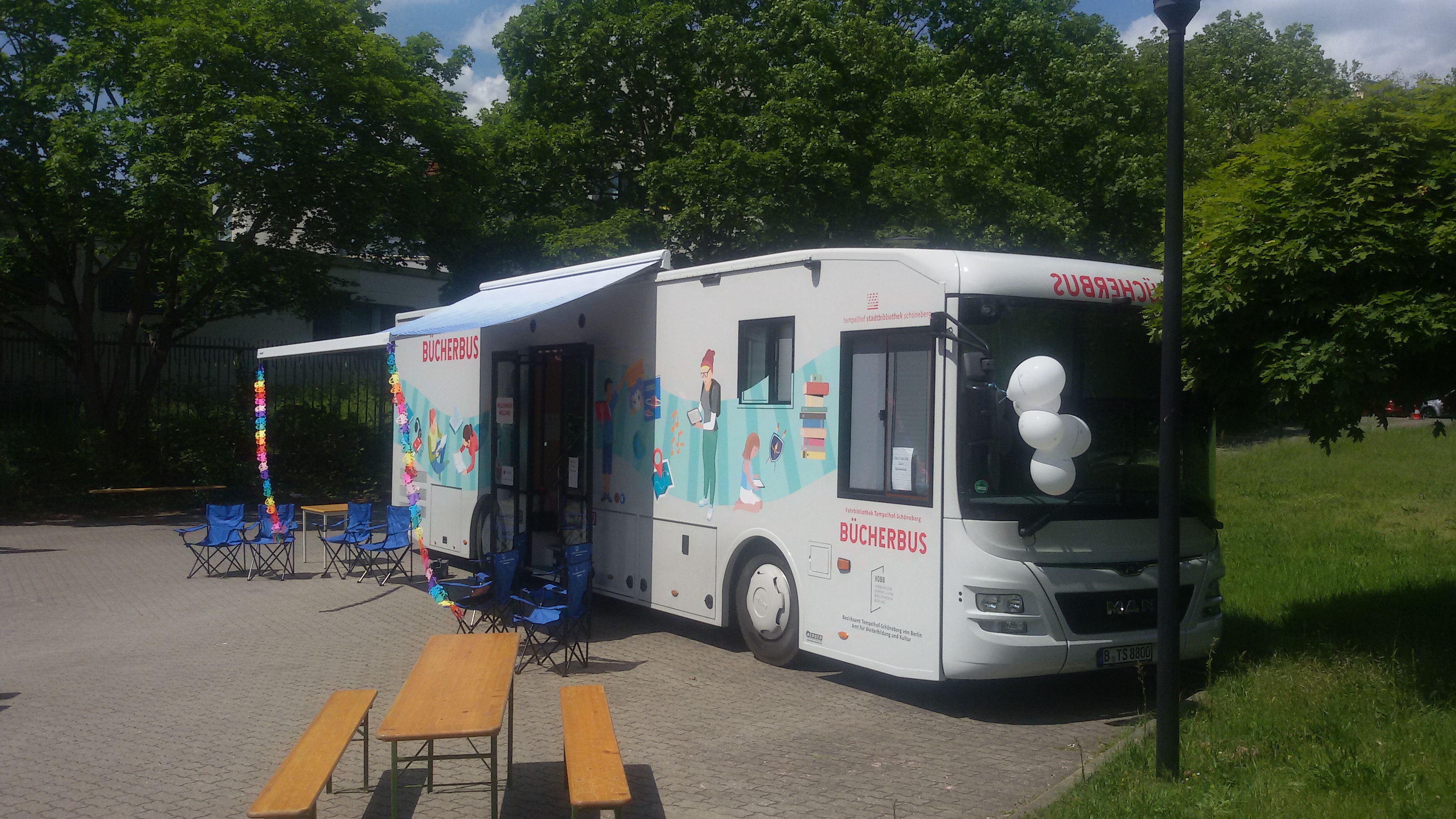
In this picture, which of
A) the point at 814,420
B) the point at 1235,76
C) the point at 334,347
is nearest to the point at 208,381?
the point at 334,347

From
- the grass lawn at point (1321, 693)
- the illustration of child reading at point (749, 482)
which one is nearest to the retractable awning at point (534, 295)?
the illustration of child reading at point (749, 482)

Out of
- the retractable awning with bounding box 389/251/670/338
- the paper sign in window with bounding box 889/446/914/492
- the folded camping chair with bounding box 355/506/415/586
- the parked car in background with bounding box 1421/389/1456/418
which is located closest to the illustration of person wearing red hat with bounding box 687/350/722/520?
the retractable awning with bounding box 389/251/670/338

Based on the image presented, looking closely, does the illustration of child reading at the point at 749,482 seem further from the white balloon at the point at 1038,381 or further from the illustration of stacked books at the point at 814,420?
the white balloon at the point at 1038,381

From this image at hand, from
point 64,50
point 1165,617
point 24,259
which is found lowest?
point 1165,617

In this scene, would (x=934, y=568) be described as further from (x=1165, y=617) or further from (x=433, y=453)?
(x=433, y=453)

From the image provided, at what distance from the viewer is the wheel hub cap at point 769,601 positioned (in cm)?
851

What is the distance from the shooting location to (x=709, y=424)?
30.2 feet

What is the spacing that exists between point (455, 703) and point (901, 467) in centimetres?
338

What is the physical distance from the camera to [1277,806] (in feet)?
16.1

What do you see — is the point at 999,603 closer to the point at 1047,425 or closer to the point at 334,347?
the point at 1047,425

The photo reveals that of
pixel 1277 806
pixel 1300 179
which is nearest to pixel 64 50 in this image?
pixel 1300 179

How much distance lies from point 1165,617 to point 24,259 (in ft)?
72.4

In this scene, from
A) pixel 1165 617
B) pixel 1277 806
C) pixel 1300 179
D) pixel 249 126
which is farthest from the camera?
pixel 249 126

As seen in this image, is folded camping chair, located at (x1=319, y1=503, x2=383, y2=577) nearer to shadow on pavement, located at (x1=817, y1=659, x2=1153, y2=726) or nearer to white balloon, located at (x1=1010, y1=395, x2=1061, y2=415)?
shadow on pavement, located at (x1=817, y1=659, x2=1153, y2=726)
